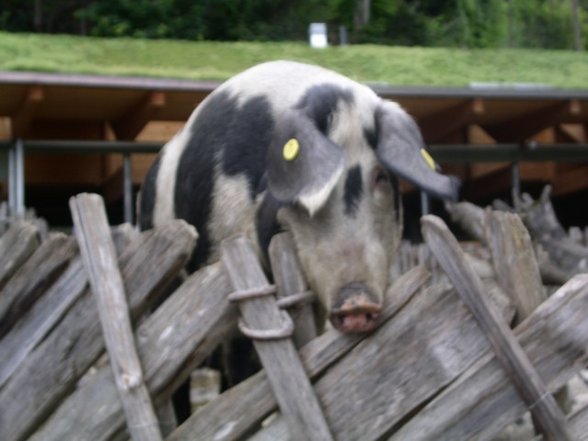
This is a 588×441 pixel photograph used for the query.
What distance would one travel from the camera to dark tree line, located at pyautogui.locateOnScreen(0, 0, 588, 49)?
20.5m

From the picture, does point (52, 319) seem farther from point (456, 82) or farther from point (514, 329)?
point (456, 82)

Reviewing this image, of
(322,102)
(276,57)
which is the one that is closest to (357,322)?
(322,102)

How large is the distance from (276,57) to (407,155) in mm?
7494

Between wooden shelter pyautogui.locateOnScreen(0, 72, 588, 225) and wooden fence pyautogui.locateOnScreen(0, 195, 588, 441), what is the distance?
6.38 meters

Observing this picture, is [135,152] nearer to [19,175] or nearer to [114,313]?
[19,175]

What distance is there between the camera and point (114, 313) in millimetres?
3258

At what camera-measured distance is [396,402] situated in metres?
3.01

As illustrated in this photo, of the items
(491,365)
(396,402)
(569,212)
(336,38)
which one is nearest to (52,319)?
(396,402)

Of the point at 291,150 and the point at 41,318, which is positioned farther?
the point at 291,150

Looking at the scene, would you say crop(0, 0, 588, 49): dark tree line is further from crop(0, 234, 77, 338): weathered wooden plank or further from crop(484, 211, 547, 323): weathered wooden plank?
crop(484, 211, 547, 323): weathered wooden plank

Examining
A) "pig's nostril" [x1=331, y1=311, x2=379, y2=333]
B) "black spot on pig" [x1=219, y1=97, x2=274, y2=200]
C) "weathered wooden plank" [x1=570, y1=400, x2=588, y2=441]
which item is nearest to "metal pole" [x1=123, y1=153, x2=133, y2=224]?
"black spot on pig" [x1=219, y1=97, x2=274, y2=200]

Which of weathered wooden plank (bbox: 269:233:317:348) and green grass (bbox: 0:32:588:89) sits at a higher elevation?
weathered wooden plank (bbox: 269:233:317:348)

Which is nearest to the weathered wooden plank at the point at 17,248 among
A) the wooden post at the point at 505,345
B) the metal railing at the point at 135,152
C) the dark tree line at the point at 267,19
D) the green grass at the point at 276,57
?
the wooden post at the point at 505,345

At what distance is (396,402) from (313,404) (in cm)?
24
